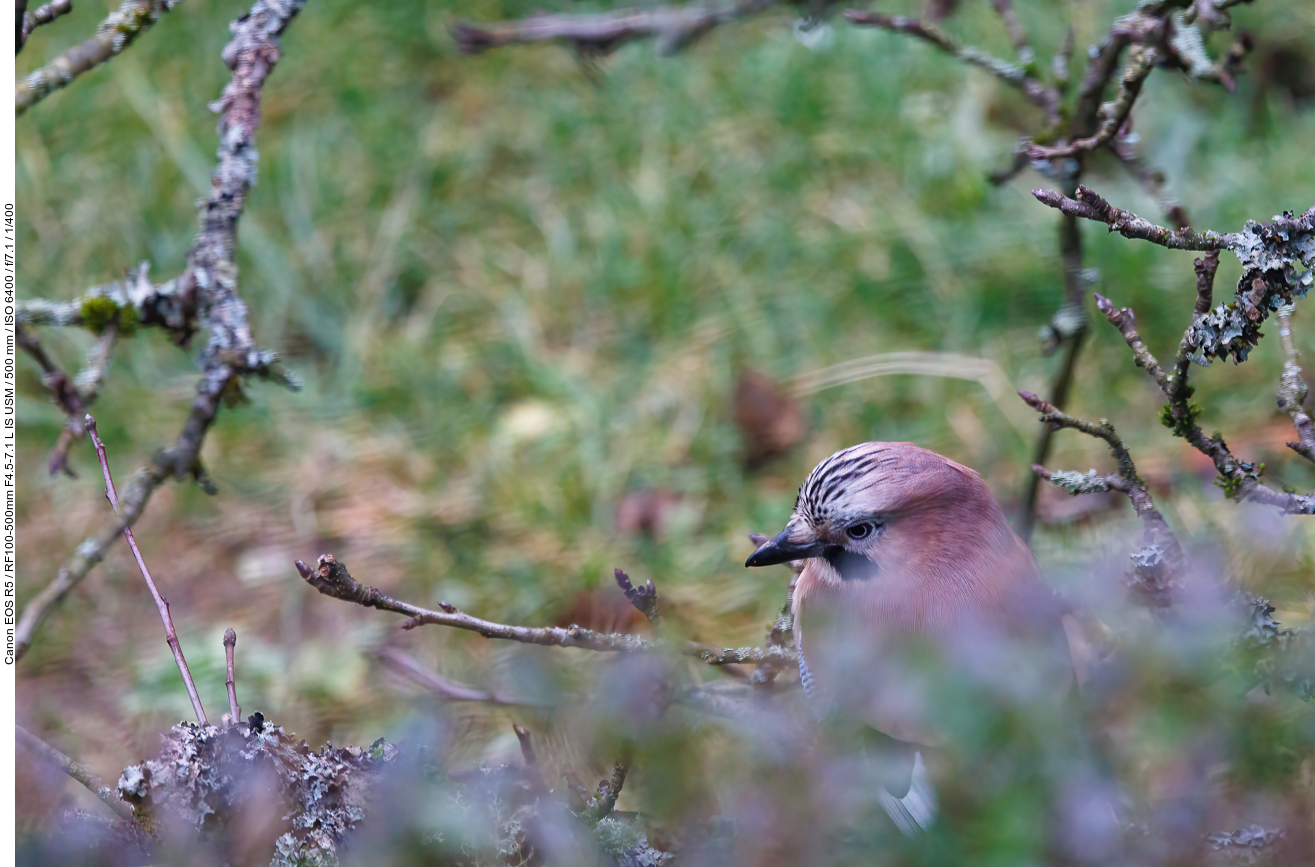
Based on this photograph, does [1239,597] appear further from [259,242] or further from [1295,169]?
[259,242]

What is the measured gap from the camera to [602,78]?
15.5ft

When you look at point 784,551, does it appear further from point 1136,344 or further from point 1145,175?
point 1145,175

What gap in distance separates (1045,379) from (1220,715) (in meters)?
2.88

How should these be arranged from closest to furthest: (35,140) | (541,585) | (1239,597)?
1. (1239,597)
2. (541,585)
3. (35,140)

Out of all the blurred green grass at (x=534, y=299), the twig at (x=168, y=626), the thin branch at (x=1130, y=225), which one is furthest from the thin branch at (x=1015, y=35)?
the twig at (x=168, y=626)

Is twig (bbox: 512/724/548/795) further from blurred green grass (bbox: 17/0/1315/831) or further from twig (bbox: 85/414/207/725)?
blurred green grass (bbox: 17/0/1315/831)

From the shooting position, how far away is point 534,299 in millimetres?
4234

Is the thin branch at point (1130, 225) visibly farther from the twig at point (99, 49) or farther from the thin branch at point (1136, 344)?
the twig at point (99, 49)

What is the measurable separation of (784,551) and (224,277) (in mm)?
1037

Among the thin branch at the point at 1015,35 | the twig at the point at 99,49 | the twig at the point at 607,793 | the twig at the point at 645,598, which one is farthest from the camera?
the thin branch at the point at 1015,35

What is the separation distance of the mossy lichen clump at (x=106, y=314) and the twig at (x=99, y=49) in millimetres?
327

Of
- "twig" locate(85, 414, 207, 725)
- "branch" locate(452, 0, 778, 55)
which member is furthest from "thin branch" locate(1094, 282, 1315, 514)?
"branch" locate(452, 0, 778, 55)

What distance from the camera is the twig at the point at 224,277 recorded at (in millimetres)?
2012

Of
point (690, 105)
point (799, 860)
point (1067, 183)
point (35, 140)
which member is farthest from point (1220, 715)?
point (35, 140)
